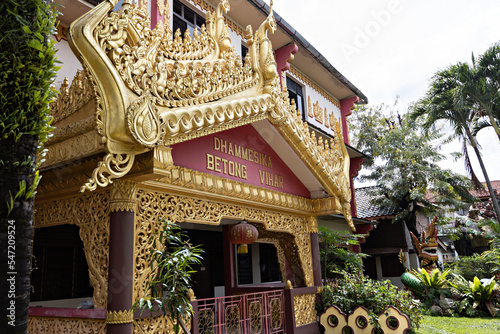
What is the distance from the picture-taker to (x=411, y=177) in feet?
60.6

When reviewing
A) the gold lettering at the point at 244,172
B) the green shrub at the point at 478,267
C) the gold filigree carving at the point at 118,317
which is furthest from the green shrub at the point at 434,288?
the gold filigree carving at the point at 118,317

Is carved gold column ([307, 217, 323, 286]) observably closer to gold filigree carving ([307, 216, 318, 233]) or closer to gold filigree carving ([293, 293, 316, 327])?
gold filigree carving ([307, 216, 318, 233])

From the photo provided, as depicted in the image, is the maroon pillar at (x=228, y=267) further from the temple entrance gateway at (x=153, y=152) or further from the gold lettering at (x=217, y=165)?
the gold lettering at (x=217, y=165)

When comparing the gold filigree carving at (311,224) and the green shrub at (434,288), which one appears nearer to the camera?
the gold filigree carving at (311,224)

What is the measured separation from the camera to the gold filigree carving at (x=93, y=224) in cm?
454

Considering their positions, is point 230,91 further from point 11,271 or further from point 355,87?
point 355,87

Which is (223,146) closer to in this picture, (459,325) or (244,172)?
(244,172)

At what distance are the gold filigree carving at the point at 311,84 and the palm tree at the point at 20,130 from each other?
10055 mm

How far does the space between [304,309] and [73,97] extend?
5803 millimetres

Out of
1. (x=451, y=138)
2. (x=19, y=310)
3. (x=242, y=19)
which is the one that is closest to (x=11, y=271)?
(x=19, y=310)

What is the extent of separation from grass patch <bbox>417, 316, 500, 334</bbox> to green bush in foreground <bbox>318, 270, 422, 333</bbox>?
92cm

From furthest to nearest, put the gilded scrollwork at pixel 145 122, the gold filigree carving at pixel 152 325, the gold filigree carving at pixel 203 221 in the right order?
the gold filigree carving at pixel 203 221 → the gold filigree carving at pixel 152 325 → the gilded scrollwork at pixel 145 122

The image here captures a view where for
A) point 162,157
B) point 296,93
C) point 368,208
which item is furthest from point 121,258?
point 368,208

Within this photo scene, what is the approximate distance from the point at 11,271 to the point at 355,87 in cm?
1372
